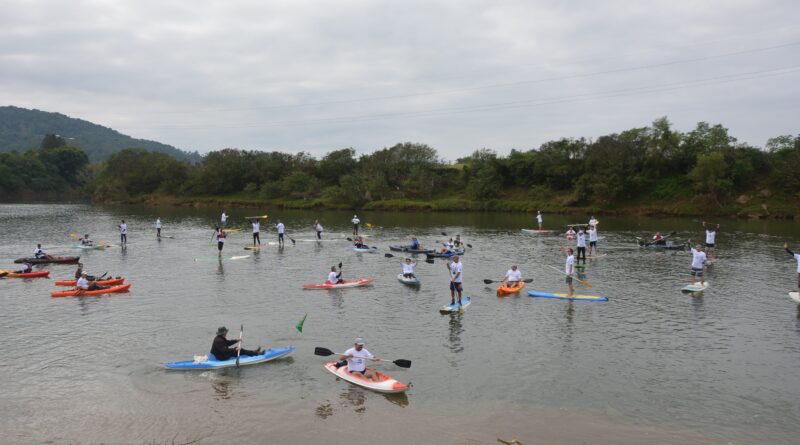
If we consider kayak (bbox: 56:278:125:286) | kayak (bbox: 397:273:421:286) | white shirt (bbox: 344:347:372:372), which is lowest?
white shirt (bbox: 344:347:372:372)

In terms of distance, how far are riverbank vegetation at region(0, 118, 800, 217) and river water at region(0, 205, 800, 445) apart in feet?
164

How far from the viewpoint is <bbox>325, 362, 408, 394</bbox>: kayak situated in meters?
16.1

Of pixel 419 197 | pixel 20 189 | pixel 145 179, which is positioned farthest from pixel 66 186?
pixel 419 197

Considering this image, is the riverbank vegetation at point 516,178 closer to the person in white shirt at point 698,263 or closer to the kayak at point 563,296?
the person in white shirt at point 698,263

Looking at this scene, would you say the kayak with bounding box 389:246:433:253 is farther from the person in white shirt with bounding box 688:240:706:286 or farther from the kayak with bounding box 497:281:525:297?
the person in white shirt with bounding box 688:240:706:286

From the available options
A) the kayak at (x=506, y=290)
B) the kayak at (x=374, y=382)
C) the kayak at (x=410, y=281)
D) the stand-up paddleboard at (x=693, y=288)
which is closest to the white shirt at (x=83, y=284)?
the kayak at (x=410, y=281)

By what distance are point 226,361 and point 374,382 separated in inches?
206

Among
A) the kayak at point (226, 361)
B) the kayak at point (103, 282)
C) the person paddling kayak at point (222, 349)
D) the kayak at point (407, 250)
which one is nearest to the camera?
the kayak at point (226, 361)

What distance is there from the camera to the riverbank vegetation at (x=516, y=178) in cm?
8056

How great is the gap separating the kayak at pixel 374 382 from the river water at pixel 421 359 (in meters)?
0.24

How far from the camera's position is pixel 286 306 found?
26.1 metres

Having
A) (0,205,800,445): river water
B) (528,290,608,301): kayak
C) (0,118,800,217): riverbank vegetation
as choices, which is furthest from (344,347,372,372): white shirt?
(0,118,800,217): riverbank vegetation

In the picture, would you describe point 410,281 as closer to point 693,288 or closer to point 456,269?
point 456,269

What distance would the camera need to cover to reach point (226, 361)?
1812 cm
